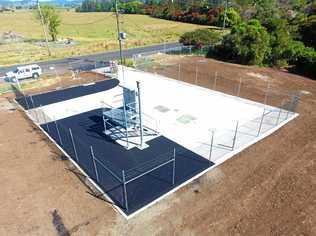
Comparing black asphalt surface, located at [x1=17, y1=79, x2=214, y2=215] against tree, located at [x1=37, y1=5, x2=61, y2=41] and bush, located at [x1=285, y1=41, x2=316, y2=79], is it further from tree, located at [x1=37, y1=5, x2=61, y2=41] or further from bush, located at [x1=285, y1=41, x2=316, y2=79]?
tree, located at [x1=37, y1=5, x2=61, y2=41]

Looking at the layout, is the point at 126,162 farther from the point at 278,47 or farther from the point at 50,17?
the point at 50,17

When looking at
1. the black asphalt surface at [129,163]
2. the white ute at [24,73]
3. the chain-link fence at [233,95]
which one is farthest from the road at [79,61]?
the black asphalt surface at [129,163]

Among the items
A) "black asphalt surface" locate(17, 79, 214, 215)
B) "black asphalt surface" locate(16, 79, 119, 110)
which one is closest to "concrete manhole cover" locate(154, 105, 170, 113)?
"black asphalt surface" locate(17, 79, 214, 215)

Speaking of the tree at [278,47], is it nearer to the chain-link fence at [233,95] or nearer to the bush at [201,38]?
the chain-link fence at [233,95]

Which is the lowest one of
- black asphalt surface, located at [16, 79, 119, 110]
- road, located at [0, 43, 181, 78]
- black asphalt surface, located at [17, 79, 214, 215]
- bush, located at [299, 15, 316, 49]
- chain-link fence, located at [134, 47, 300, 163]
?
road, located at [0, 43, 181, 78]

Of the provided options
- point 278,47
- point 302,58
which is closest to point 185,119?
point 302,58

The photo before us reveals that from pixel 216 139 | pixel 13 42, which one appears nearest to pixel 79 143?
pixel 216 139
